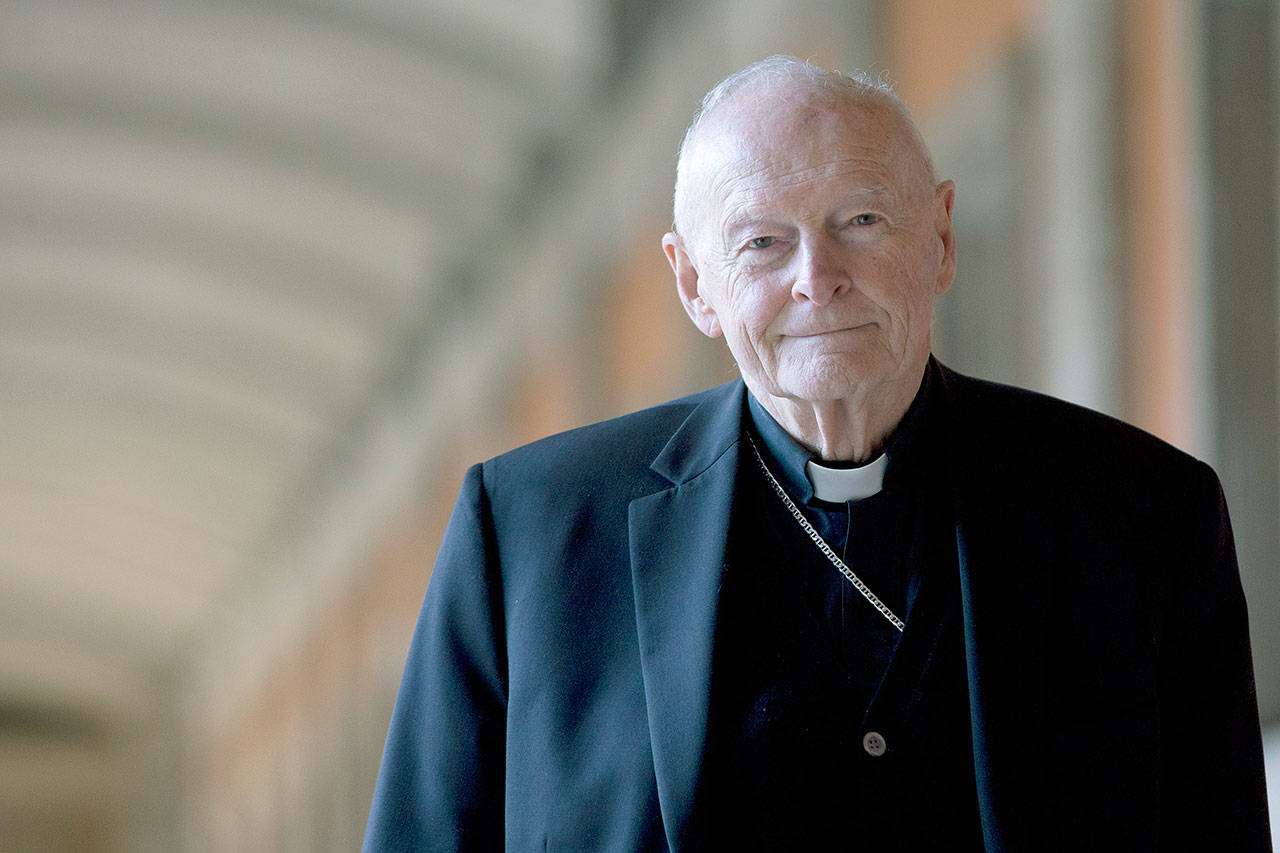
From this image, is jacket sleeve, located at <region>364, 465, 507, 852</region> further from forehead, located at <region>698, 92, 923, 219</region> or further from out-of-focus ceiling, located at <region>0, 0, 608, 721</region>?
out-of-focus ceiling, located at <region>0, 0, 608, 721</region>

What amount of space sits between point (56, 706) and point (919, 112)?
1312 inches

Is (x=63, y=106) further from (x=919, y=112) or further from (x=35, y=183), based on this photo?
(x=919, y=112)

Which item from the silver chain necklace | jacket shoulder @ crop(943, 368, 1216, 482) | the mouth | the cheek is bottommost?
the silver chain necklace

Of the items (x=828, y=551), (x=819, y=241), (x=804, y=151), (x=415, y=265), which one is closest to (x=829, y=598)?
(x=828, y=551)

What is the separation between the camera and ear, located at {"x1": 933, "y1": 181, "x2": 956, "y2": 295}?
235 centimetres

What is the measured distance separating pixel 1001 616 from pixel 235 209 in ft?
34.8

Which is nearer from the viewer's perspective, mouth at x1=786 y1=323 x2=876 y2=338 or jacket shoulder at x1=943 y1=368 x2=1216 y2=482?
mouth at x1=786 y1=323 x2=876 y2=338

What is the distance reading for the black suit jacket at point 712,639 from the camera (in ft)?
7.07

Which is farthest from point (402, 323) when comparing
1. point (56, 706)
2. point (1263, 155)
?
point (56, 706)

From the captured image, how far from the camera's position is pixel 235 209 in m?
12.1

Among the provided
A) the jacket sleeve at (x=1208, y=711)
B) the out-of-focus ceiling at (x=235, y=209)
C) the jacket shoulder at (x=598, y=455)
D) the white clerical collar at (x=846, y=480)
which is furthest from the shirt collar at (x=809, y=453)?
the out-of-focus ceiling at (x=235, y=209)

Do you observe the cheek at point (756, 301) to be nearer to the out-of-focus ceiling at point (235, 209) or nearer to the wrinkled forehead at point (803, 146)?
the wrinkled forehead at point (803, 146)

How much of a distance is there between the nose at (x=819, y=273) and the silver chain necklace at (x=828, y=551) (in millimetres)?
308

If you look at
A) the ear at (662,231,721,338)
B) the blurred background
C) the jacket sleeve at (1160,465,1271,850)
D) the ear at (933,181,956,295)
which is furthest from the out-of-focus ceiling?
the jacket sleeve at (1160,465,1271,850)
